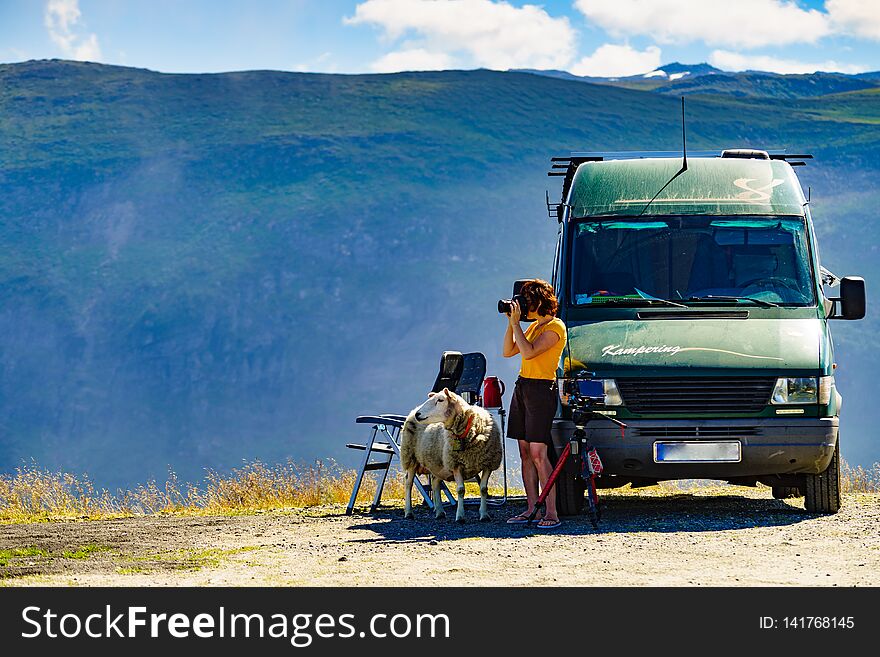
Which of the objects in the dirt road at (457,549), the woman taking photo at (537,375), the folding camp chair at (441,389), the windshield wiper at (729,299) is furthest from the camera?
the folding camp chair at (441,389)

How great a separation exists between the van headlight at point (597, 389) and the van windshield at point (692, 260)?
907 mm

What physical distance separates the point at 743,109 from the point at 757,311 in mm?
99775

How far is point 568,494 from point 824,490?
2.19 meters

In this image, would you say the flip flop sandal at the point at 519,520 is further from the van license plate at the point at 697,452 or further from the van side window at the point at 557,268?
the van side window at the point at 557,268

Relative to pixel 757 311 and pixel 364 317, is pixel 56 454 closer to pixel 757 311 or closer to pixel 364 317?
pixel 364 317

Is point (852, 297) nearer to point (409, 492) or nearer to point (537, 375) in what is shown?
point (537, 375)

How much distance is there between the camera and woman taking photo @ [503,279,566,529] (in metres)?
10.4

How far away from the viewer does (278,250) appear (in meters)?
93.7

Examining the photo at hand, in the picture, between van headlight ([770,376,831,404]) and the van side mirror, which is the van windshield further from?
van headlight ([770,376,831,404])

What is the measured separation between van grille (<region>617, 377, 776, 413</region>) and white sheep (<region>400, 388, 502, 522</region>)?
123 centimetres

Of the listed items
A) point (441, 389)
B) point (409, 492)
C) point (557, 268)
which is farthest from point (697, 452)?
point (441, 389)

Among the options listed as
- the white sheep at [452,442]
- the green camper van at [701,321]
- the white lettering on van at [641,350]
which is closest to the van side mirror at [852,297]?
Answer: the green camper van at [701,321]

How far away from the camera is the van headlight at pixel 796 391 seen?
10633 mm

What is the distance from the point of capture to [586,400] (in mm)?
10664
